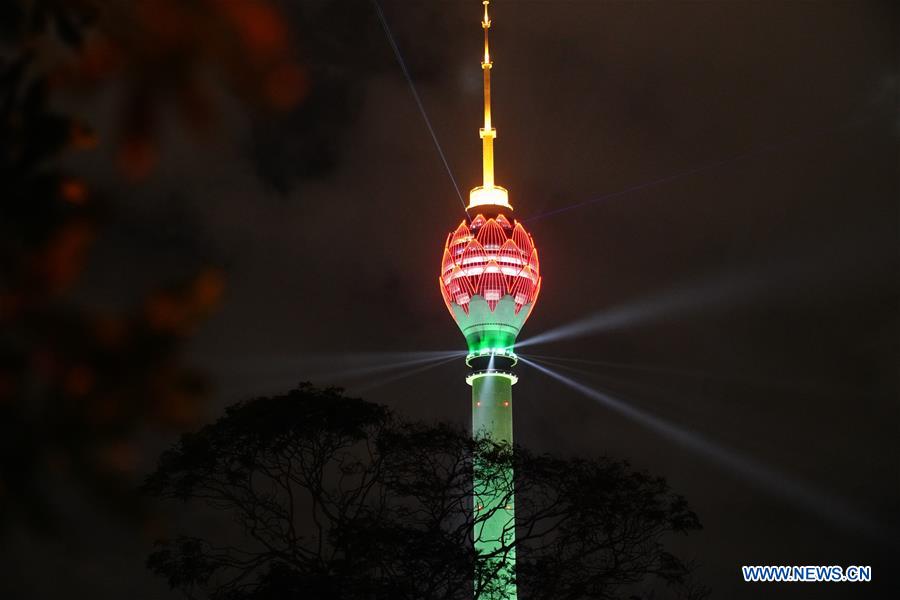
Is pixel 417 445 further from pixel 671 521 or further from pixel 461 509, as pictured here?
pixel 671 521

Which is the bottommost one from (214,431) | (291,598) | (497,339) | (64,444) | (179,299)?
(64,444)

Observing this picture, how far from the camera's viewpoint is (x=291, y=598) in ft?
102

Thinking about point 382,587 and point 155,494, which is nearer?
point 382,587

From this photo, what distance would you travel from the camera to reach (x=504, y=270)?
92.2m

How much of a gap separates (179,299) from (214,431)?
112 feet

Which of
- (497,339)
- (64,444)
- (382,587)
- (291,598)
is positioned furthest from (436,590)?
(497,339)

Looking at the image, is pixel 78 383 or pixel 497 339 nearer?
pixel 78 383

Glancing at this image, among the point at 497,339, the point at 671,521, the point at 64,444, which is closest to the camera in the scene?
the point at 64,444

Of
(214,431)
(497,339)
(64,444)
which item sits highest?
(497,339)

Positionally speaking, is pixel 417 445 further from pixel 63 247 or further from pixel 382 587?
pixel 63 247

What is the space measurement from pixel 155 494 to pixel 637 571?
1409 centimetres

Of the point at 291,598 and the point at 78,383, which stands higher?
the point at 291,598

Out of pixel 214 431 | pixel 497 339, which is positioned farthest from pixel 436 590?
pixel 497 339

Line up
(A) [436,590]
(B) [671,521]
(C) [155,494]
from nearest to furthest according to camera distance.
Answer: (A) [436,590] → (C) [155,494] → (B) [671,521]
